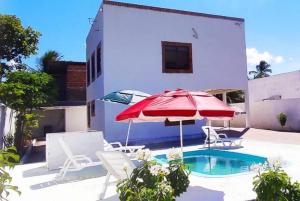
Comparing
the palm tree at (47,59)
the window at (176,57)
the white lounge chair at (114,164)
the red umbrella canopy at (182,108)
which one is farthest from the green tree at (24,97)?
the palm tree at (47,59)

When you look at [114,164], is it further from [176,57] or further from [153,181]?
[176,57]

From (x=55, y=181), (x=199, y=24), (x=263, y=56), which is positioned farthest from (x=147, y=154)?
(x=263, y=56)

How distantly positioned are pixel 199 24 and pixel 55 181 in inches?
641

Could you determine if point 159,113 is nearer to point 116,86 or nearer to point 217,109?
point 217,109

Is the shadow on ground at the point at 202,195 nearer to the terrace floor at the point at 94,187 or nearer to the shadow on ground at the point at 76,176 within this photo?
the terrace floor at the point at 94,187

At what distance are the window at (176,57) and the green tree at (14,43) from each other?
1306 centimetres

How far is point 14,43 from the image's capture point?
2538 cm

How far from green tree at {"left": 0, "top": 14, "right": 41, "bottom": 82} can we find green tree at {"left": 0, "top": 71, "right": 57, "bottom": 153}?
9.44m

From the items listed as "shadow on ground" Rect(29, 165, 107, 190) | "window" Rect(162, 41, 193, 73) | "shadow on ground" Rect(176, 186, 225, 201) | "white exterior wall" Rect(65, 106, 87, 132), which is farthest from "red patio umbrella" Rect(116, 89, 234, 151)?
"white exterior wall" Rect(65, 106, 87, 132)

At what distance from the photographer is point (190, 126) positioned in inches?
816

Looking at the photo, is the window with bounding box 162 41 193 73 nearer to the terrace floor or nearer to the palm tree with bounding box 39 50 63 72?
the terrace floor

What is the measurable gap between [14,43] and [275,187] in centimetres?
2574

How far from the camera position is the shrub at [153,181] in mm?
4600

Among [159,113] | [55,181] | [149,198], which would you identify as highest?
[159,113]
